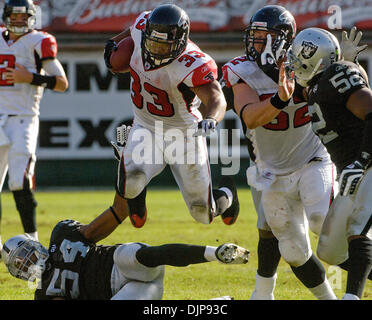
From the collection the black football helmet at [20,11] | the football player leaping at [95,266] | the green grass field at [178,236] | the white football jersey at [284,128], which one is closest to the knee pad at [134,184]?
the green grass field at [178,236]

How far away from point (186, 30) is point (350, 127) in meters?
1.46

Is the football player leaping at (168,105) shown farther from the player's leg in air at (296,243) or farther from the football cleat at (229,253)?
the football cleat at (229,253)

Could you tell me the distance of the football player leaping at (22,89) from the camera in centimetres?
665

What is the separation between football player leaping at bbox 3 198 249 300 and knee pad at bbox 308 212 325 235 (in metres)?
0.84

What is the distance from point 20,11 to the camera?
6.88 m

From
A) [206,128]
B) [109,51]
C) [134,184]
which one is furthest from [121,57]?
[206,128]

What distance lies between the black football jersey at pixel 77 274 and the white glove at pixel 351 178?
1265 millimetres

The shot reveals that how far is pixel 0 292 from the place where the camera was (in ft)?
17.6

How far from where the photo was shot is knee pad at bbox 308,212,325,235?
4.57 m

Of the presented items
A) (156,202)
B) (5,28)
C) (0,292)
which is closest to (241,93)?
(0,292)

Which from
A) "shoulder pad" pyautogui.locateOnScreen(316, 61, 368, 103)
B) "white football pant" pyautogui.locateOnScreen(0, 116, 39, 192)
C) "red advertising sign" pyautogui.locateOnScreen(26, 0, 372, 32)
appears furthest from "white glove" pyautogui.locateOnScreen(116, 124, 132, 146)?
"red advertising sign" pyautogui.locateOnScreen(26, 0, 372, 32)

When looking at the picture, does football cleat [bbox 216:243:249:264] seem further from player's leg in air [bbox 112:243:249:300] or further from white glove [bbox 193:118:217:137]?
white glove [bbox 193:118:217:137]
